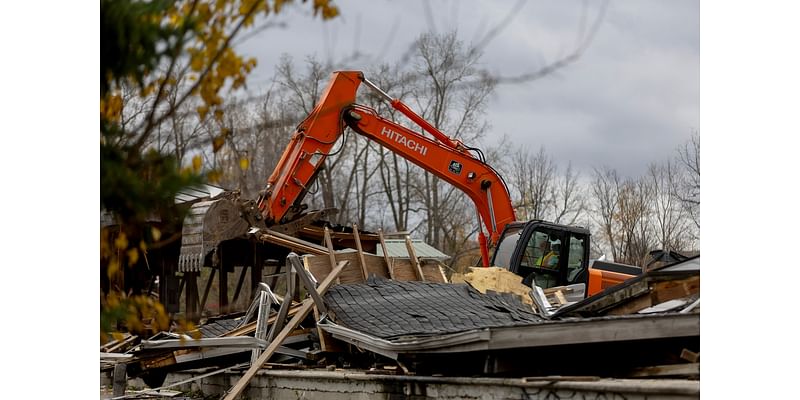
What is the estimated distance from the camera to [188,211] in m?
3.10

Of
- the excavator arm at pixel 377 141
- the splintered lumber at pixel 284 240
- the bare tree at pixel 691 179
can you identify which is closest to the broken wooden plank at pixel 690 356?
the bare tree at pixel 691 179

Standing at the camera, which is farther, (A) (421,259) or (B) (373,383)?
(A) (421,259)

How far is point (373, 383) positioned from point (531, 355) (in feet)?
4.80

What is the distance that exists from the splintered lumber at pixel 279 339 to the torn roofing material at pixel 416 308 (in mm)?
162

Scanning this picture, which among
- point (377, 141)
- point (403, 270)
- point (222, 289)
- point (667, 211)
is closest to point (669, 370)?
point (667, 211)

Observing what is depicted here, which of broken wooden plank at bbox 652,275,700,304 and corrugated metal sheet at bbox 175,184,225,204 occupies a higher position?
corrugated metal sheet at bbox 175,184,225,204

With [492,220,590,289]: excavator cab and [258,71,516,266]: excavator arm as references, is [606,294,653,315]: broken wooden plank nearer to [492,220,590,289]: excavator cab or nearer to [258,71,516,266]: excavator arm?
[492,220,590,289]: excavator cab

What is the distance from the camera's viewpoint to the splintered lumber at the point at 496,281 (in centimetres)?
990

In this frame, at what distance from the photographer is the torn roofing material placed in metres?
7.75

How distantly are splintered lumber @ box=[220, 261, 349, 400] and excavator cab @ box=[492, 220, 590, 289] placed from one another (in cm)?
273

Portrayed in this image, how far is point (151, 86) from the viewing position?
118 inches

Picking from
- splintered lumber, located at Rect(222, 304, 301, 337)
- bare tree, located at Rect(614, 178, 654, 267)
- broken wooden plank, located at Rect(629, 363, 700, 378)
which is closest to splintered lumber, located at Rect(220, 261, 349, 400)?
splintered lumber, located at Rect(222, 304, 301, 337)
